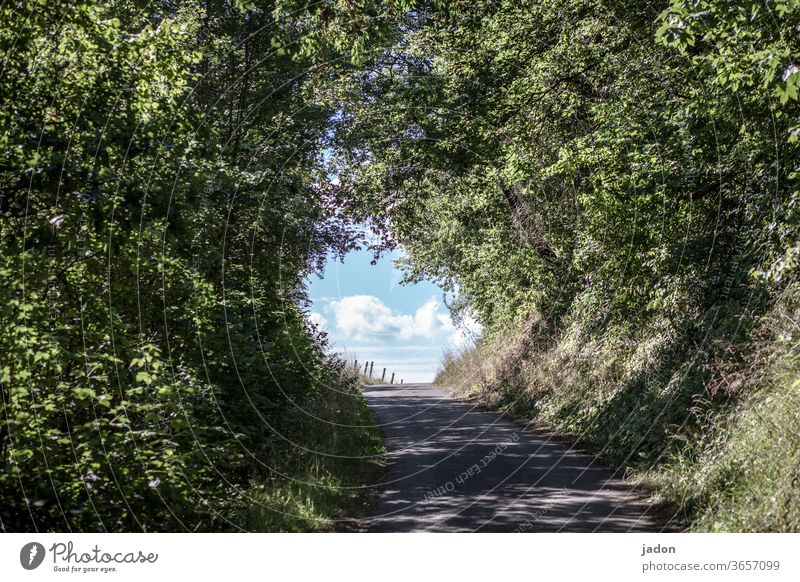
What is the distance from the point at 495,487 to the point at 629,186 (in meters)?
6.08

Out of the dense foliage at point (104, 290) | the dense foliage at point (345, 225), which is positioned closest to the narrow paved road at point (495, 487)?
the dense foliage at point (345, 225)

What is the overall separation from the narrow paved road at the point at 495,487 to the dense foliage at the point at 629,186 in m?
0.92

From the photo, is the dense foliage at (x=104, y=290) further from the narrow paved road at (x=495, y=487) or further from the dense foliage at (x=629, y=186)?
the dense foliage at (x=629, y=186)

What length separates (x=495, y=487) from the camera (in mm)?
11070

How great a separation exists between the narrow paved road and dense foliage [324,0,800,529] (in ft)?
3.02

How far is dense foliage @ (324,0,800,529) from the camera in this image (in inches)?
350

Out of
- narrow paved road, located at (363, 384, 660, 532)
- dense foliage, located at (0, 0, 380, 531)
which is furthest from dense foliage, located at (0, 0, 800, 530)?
narrow paved road, located at (363, 384, 660, 532)

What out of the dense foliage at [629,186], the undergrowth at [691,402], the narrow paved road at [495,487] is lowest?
the narrow paved road at [495,487]

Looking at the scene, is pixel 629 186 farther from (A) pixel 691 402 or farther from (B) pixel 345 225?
(B) pixel 345 225

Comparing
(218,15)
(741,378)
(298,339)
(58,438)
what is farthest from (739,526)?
(218,15)

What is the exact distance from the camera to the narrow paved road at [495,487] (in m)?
8.94

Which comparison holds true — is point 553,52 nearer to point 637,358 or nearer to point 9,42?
point 637,358

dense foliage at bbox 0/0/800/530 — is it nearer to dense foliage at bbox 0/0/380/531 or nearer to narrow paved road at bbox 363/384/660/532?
dense foliage at bbox 0/0/380/531

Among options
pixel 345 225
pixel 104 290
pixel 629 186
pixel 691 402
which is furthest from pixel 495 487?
pixel 345 225
